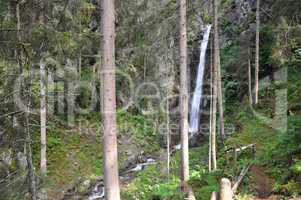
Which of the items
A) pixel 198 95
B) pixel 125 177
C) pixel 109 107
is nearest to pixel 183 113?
pixel 109 107

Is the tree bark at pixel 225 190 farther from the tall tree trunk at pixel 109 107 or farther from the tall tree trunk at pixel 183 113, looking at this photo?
the tall tree trunk at pixel 109 107

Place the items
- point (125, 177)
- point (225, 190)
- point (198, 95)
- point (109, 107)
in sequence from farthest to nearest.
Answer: point (198, 95) < point (125, 177) < point (225, 190) < point (109, 107)

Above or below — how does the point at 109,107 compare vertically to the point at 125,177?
above

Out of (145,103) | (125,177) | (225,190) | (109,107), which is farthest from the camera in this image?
(145,103)

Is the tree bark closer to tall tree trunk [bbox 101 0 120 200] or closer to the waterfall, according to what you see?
tall tree trunk [bbox 101 0 120 200]

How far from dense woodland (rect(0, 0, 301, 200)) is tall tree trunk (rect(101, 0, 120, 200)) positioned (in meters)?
0.02

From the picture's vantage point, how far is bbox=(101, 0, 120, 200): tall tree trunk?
755 cm

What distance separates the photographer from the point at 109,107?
7.61 meters

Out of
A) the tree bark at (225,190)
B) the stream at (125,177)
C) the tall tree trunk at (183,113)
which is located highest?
the tall tree trunk at (183,113)

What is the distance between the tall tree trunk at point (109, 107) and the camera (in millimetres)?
7555

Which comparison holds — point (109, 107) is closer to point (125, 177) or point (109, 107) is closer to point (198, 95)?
point (125, 177)

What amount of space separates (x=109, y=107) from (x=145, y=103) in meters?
18.1

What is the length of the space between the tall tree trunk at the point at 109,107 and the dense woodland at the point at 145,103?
2 cm

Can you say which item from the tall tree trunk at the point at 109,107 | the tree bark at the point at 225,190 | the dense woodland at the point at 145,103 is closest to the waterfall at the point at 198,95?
the dense woodland at the point at 145,103
